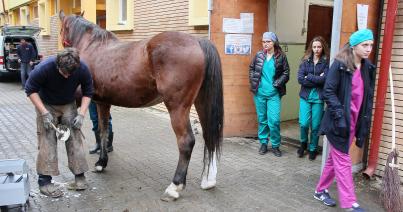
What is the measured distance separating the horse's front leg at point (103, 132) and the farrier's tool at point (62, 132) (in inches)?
35.5

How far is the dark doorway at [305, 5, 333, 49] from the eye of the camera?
24.5ft

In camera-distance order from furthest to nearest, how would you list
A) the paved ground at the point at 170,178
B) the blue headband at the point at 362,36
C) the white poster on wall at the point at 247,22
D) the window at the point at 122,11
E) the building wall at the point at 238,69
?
the window at the point at 122,11, the white poster on wall at the point at 247,22, the building wall at the point at 238,69, the paved ground at the point at 170,178, the blue headband at the point at 362,36

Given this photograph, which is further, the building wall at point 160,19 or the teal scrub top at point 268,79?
the building wall at point 160,19

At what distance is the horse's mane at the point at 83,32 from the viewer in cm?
502

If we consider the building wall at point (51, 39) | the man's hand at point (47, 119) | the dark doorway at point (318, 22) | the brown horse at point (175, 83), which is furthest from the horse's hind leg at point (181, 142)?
the building wall at point (51, 39)

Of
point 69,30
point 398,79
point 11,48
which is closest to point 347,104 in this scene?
point 398,79

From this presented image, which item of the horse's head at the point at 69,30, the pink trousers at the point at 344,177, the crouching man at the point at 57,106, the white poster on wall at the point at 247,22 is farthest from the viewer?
the white poster on wall at the point at 247,22

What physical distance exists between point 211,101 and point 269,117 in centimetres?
180

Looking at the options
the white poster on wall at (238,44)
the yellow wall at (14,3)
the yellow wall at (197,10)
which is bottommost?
the white poster on wall at (238,44)

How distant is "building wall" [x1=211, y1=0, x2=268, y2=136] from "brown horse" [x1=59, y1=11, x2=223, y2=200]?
2.01m

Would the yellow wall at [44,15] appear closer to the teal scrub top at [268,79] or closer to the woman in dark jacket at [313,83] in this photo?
the teal scrub top at [268,79]

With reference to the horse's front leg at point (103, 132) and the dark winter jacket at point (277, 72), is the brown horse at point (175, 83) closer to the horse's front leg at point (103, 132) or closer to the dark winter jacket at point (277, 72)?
the horse's front leg at point (103, 132)

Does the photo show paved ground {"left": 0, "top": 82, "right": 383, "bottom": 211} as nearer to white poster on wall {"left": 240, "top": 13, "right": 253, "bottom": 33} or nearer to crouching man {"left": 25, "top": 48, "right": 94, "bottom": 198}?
crouching man {"left": 25, "top": 48, "right": 94, "bottom": 198}

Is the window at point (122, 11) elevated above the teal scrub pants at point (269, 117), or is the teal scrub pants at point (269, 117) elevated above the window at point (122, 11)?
the window at point (122, 11)
